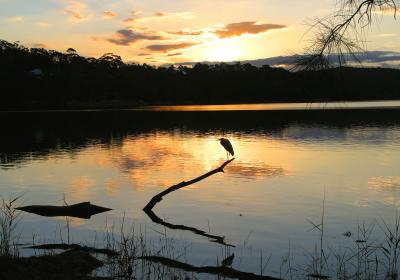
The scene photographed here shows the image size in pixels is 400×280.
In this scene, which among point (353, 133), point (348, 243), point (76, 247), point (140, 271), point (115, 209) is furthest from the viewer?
point (353, 133)

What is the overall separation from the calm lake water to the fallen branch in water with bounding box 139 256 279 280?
430mm

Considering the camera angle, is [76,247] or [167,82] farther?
[167,82]

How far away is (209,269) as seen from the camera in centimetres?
1237

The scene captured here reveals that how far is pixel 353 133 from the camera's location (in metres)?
61.6

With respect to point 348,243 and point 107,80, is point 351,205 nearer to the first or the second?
point 348,243

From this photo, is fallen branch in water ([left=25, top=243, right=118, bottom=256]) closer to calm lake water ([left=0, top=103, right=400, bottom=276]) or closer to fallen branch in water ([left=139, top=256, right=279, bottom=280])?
calm lake water ([left=0, top=103, right=400, bottom=276])

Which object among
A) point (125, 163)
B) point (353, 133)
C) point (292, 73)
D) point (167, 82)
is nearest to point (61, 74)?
point (167, 82)

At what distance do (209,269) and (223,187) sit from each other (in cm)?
1389

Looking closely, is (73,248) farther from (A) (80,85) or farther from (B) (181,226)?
(A) (80,85)

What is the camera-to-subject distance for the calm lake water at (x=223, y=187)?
15.9 metres

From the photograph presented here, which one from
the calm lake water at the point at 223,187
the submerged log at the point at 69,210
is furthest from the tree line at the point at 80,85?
the submerged log at the point at 69,210

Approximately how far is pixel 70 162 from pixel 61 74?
141 metres

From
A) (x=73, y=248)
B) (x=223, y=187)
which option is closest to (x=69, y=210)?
(x=73, y=248)

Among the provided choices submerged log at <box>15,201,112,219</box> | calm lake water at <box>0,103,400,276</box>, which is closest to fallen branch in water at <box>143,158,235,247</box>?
calm lake water at <box>0,103,400,276</box>
